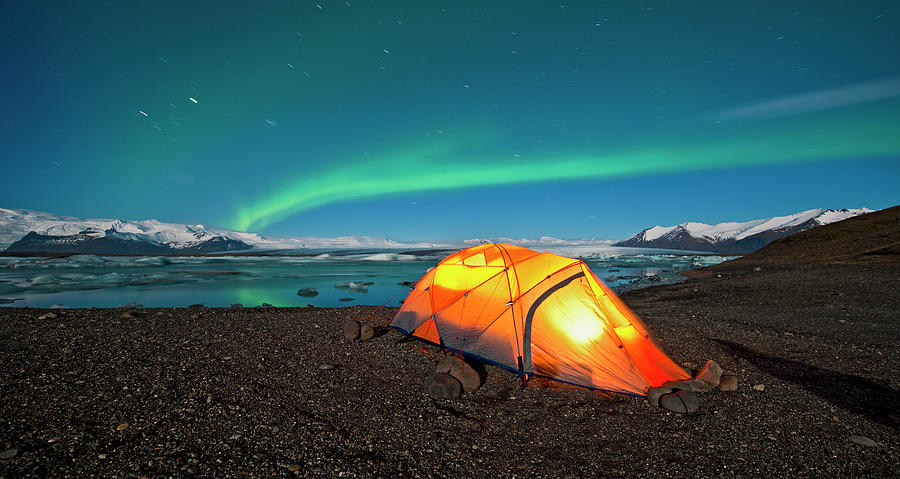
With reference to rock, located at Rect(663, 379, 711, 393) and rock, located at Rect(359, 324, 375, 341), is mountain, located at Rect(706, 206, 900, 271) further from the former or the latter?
rock, located at Rect(359, 324, 375, 341)

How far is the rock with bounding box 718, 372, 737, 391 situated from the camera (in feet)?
21.0

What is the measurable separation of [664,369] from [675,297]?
14.7 metres

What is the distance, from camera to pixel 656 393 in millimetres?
5941

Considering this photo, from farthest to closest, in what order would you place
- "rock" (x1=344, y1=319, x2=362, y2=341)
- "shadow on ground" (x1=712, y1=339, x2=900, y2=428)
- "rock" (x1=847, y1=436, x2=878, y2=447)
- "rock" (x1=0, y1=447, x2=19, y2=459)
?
"rock" (x1=344, y1=319, x2=362, y2=341)
"shadow on ground" (x1=712, y1=339, x2=900, y2=428)
"rock" (x1=847, y1=436, x2=878, y2=447)
"rock" (x1=0, y1=447, x2=19, y2=459)

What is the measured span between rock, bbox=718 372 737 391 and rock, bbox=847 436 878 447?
5.35ft

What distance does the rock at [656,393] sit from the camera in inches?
231

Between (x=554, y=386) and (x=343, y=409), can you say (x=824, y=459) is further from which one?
(x=343, y=409)

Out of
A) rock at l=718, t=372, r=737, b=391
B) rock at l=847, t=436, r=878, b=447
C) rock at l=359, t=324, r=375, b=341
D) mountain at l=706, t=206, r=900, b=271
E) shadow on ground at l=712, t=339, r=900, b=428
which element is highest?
mountain at l=706, t=206, r=900, b=271

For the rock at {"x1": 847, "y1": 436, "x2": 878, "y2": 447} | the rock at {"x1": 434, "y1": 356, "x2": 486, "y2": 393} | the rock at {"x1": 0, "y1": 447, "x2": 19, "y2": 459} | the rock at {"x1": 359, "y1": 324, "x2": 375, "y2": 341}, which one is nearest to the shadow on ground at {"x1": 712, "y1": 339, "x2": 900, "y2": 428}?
the rock at {"x1": 847, "y1": 436, "x2": 878, "y2": 447}

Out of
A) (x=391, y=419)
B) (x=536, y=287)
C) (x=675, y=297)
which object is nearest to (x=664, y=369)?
(x=536, y=287)

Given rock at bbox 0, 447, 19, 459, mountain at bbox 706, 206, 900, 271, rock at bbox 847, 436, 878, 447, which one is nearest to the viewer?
rock at bbox 0, 447, 19, 459

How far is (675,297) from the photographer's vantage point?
19.2 metres

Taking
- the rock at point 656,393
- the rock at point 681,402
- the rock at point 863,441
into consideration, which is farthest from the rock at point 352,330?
the rock at point 863,441

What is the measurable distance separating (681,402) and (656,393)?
36 cm
